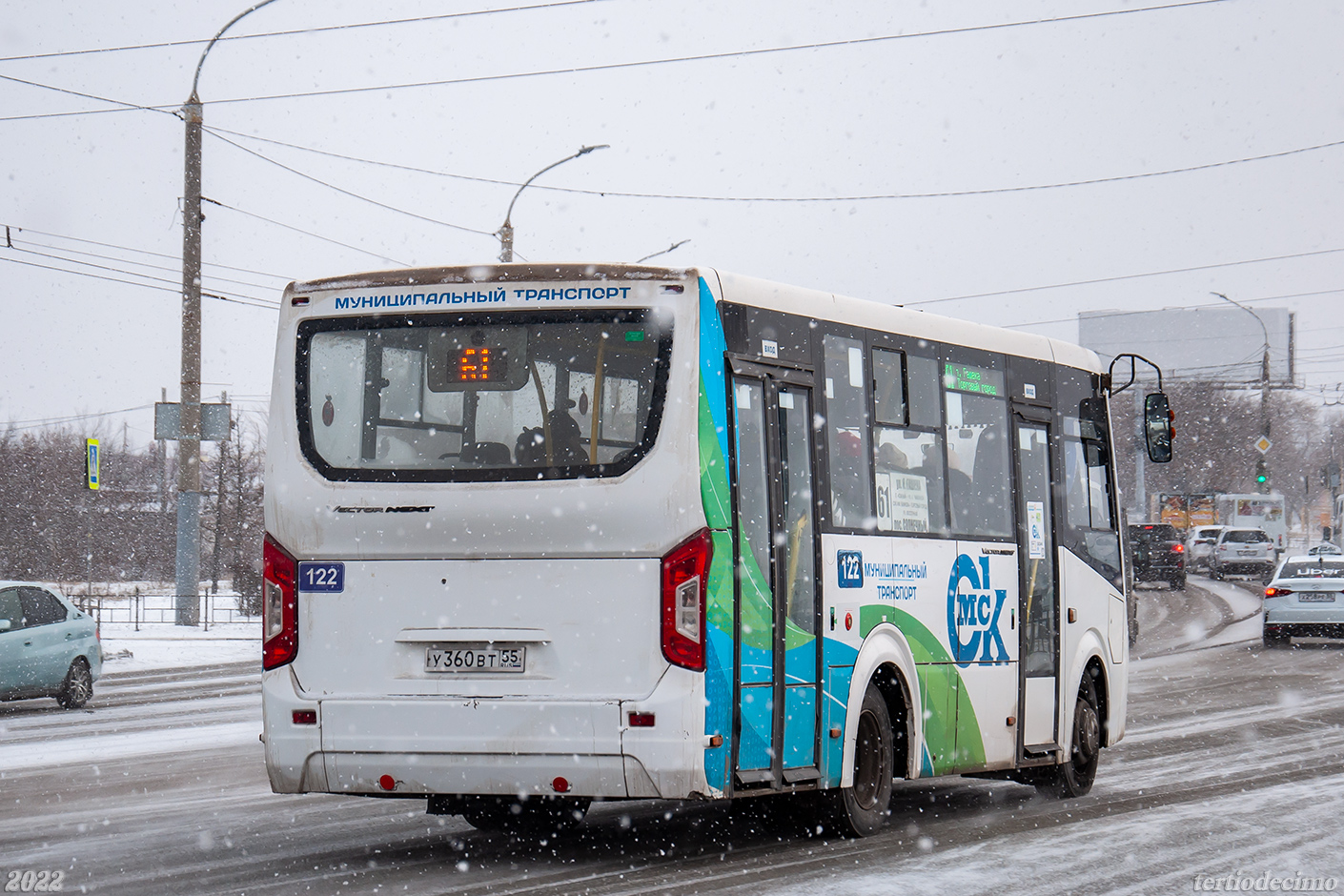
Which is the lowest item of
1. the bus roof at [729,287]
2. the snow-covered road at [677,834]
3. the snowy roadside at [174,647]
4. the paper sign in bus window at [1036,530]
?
the snow-covered road at [677,834]

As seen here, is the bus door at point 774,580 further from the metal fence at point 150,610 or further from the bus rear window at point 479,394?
the metal fence at point 150,610

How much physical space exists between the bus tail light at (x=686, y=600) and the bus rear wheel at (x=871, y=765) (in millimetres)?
1832

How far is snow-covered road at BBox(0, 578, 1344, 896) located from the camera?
7859 millimetres

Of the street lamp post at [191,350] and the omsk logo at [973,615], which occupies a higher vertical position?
the street lamp post at [191,350]

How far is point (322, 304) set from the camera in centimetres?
853

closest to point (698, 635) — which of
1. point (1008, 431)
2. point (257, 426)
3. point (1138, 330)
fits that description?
point (1008, 431)

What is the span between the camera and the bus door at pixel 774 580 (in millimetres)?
8141

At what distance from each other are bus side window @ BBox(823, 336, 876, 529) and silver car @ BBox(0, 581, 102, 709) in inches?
454

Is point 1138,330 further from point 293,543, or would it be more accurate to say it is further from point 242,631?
point 293,543

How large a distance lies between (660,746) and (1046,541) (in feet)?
15.4

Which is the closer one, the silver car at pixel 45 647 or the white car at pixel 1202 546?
the silver car at pixel 45 647

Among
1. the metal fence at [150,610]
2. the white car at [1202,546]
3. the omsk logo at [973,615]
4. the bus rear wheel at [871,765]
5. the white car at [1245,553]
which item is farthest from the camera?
the white car at [1202,546]

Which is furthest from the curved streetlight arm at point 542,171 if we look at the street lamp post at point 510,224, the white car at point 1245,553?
the white car at point 1245,553

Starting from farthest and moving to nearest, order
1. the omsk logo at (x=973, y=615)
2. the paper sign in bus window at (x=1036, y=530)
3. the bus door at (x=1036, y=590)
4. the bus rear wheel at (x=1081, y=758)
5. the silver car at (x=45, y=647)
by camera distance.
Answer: the silver car at (x=45, y=647) → the bus rear wheel at (x=1081, y=758) → the paper sign in bus window at (x=1036, y=530) → the bus door at (x=1036, y=590) → the omsk logo at (x=973, y=615)
